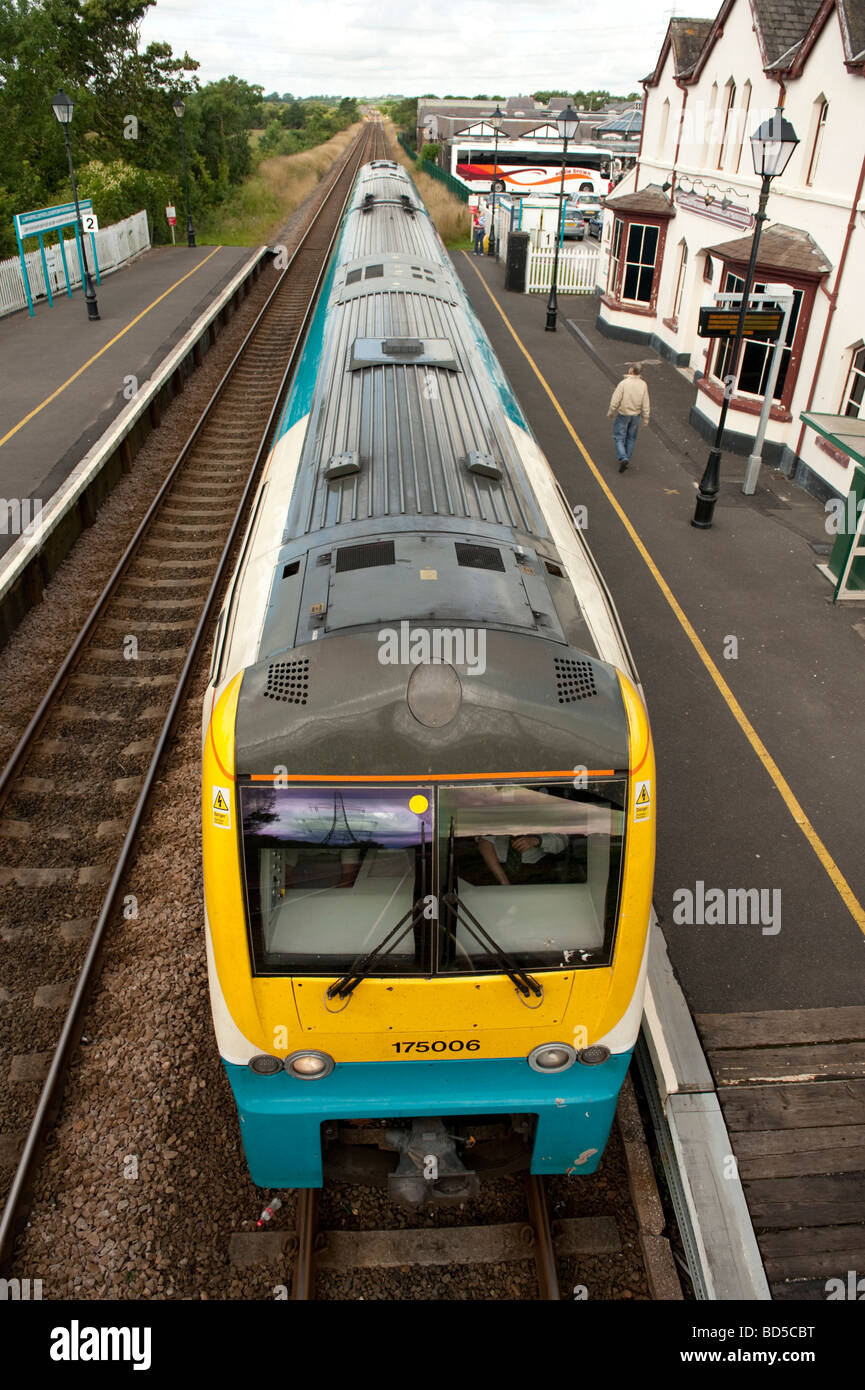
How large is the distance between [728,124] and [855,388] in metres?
7.99

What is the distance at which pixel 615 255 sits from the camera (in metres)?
23.3

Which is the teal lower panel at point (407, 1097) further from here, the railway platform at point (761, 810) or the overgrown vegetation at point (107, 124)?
the overgrown vegetation at point (107, 124)

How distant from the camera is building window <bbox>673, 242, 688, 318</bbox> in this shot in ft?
66.1

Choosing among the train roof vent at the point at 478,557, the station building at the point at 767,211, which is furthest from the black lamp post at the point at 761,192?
the train roof vent at the point at 478,557

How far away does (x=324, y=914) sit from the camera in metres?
4.14

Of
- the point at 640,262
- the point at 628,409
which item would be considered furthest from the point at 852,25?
the point at 640,262

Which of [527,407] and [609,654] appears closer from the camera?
[609,654]

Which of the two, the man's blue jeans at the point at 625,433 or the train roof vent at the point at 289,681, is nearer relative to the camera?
the train roof vent at the point at 289,681

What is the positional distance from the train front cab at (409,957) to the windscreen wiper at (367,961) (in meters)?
0.02

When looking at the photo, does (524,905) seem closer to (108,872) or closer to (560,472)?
(108,872)

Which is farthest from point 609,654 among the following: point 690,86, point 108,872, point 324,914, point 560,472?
point 690,86

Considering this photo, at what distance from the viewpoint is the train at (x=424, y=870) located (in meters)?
3.87

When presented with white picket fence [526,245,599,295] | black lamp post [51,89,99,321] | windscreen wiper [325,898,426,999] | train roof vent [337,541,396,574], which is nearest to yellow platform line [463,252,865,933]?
windscreen wiper [325,898,426,999]

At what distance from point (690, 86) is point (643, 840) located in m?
21.7
